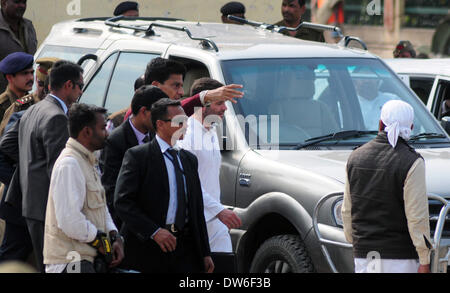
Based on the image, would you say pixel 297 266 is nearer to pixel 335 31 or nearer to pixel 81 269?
pixel 81 269

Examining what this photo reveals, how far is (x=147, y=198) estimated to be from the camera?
531 centimetres

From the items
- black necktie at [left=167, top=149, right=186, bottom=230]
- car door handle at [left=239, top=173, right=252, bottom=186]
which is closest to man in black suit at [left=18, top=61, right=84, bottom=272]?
black necktie at [left=167, top=149, right=186, bottom=230]

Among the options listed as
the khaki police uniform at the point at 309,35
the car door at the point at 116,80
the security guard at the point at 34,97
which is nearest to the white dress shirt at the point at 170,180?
the security guard at the point at 34,97

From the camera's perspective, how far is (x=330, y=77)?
738 cm

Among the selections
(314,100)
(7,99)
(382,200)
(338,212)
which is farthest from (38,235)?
(7,99)

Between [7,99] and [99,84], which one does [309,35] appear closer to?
[99,84]

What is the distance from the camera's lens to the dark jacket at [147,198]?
529cm

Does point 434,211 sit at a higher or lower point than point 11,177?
lower

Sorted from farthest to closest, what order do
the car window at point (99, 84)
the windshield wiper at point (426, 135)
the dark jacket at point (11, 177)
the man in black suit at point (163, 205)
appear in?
the car window at point (99, 84), the windshield wiper at point (426, 135), the dark jacket at point (11, 177), the man in black suit at point (163, 205)

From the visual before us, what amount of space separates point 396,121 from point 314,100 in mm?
1793

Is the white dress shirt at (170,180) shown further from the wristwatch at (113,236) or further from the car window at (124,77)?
the car window at (124,77)

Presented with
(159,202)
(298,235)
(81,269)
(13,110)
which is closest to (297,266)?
(298,235)

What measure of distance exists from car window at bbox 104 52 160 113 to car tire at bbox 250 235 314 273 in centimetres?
195

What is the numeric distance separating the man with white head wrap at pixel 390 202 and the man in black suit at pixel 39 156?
67.3 inches
